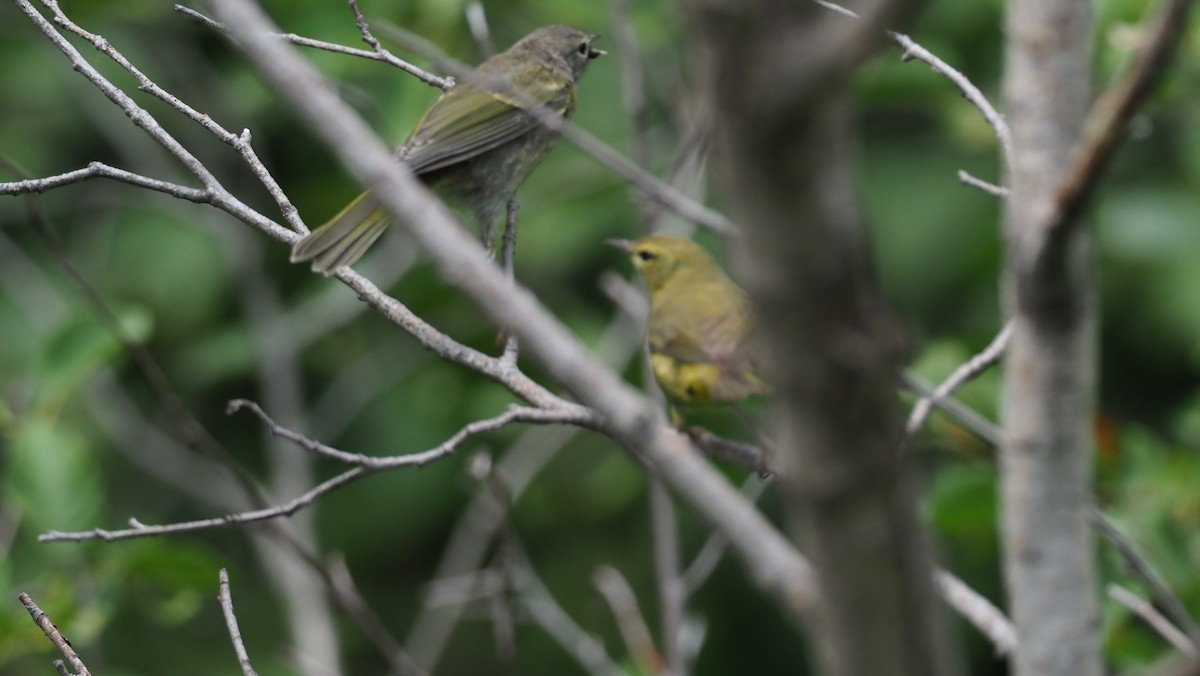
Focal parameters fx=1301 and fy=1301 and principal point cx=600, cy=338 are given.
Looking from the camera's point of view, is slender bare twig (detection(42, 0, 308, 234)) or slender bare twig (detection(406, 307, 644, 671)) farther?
slender bare twig (detection(406, 307, 644, 671))

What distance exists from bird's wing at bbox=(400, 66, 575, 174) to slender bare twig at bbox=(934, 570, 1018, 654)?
6.51 feet

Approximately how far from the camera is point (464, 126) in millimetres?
3885

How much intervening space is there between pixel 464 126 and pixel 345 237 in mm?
882

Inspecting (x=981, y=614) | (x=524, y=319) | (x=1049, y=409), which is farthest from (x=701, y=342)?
(x=524, y=319)

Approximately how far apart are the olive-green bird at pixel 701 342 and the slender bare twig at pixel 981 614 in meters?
0.60

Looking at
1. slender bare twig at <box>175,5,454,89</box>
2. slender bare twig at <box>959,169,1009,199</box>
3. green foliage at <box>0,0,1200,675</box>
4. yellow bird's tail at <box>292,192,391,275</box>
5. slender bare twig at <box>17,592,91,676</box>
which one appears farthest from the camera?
green foliage at <box>0,0,1200,675</box>

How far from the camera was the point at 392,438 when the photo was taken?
599cm

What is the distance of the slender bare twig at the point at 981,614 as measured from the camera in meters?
2.12

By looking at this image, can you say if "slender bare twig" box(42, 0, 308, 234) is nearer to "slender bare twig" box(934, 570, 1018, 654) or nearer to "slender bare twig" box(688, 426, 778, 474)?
"slender bare twig" box(688, 426, 778, 474)

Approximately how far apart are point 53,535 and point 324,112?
59.1 inches

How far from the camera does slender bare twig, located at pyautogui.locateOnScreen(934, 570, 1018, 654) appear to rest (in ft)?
6.95

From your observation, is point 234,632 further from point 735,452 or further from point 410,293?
point 410,293

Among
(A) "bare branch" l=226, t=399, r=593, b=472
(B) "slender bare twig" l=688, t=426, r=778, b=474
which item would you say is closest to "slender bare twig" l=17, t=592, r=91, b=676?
(A) "bare branch" l=226, t=399, r=593, b=472

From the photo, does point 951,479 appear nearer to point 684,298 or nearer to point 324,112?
point 684,298
